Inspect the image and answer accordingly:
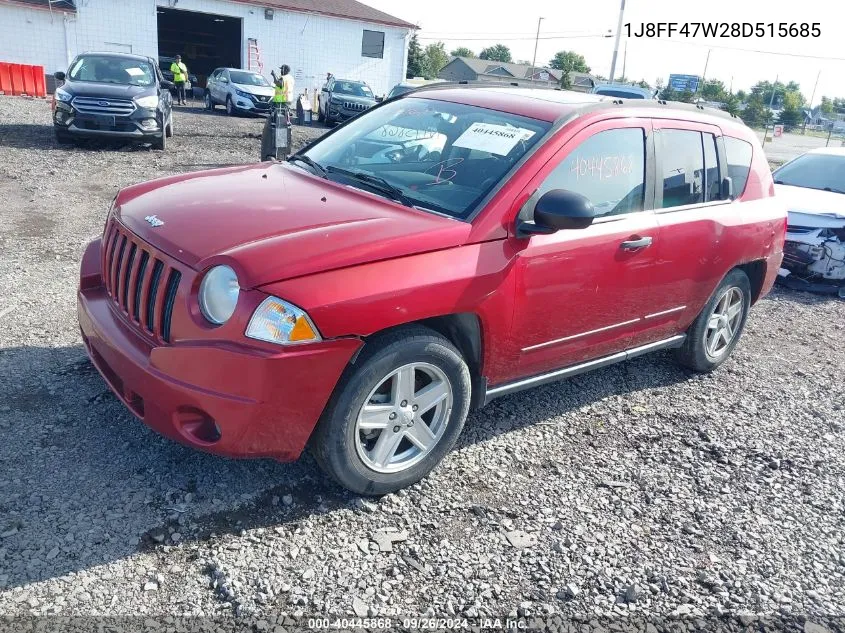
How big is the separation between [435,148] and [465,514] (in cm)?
196

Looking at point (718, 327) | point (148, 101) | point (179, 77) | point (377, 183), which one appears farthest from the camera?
point (179, 77)

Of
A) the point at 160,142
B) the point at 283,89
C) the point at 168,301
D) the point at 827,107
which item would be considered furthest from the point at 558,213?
the point at 827,107

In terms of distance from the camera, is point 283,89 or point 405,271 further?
point 283,89

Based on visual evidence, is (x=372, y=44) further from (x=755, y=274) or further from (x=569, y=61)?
(x=569, y=61)

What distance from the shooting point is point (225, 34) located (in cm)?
3406

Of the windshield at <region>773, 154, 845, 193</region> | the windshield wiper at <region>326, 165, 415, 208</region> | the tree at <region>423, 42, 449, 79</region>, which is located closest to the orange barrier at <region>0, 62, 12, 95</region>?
the windshield at <region>773, 154, 845, 193</region>

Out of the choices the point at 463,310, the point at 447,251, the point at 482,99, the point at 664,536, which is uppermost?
the point at 482,99

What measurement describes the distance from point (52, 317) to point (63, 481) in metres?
2.16

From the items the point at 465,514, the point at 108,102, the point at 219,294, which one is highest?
the point at 108,102

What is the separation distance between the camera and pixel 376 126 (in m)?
4.41

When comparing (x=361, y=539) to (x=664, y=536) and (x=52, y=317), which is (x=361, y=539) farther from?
(x=52, y=317)

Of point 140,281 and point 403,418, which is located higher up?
point 140,281

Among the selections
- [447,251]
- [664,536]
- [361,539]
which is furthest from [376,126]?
[664,536]

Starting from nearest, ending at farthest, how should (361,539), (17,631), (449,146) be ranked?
(17,631) → (361,539) → (449,146)
